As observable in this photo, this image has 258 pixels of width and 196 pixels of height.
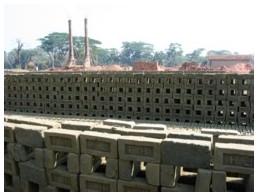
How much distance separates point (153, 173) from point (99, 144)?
3.90 feet

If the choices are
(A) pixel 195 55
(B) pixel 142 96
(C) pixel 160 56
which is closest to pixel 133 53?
(C) pixel 160 56

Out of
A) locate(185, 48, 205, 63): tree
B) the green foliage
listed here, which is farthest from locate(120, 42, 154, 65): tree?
locate(185, 48, 205, 63): tree

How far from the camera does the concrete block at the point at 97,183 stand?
5281 mm

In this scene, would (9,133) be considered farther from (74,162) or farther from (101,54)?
(101,54)

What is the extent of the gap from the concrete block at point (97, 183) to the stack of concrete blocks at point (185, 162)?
1.02m

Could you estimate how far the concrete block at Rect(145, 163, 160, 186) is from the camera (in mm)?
4914

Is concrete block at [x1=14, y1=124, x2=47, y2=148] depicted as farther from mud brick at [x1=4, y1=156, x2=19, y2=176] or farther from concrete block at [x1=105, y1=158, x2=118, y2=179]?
concrete block at [x1=105, y1=158, x2=118, y2=179]

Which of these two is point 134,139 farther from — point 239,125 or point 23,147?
point 239,125

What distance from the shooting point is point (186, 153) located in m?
4.79

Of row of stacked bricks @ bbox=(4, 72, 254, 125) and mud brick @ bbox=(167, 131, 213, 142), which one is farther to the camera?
row of stacked bricks @ bbox=(4, 72, 254, 125)

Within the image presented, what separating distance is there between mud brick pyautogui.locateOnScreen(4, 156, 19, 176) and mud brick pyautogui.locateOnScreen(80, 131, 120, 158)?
2.01m

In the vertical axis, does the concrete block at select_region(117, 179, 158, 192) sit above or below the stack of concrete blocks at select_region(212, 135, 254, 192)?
below

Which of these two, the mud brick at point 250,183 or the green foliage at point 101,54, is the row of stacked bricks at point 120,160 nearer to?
the mud brick at point 250,183

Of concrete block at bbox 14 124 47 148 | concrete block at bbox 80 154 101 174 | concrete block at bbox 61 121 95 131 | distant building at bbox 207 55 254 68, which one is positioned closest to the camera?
concrete block at bbox 80 154 101 174
